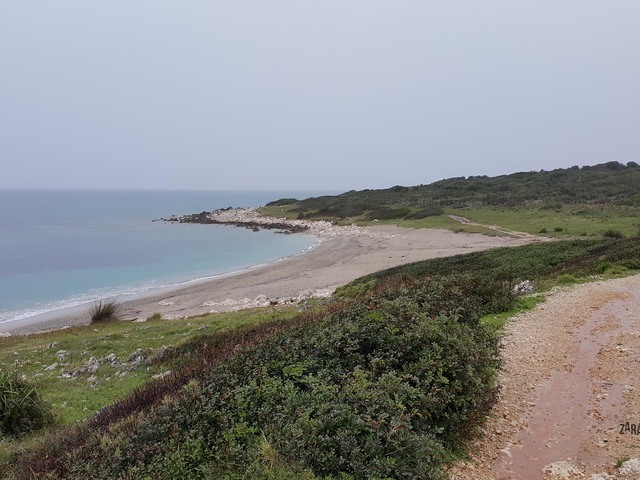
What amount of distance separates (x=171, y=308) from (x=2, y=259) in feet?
123

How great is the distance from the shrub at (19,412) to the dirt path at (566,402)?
8.98 meters

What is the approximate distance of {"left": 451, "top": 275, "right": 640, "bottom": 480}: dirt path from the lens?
5.46 m

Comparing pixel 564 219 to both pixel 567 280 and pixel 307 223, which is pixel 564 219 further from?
pixel 307 223

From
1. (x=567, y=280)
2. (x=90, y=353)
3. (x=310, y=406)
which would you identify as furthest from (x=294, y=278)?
(x=310, y=406)

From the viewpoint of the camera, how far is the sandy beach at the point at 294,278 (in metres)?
29.9

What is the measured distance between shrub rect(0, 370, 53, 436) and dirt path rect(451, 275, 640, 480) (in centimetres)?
898

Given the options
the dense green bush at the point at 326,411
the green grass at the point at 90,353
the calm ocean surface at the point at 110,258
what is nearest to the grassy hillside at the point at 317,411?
the dense green bush at the point at 326,411

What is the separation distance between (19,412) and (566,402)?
10647 millimetres

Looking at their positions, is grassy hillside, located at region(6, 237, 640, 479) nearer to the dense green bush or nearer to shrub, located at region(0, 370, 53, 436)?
the dense green bush

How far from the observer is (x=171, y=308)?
1230 inches

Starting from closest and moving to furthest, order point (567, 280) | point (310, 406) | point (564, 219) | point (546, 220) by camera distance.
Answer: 1. point (310, 406)
2. point (567, 280)
3. point (564, 219)
4. point (546, 220)

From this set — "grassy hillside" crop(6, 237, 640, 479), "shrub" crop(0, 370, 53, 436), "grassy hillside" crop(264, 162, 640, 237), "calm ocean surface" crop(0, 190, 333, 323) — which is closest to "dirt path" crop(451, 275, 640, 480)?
"grassy hillside" crop(6, 237, 640, 479)

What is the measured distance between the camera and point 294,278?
3909 cm

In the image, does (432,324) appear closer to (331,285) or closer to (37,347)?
(37,347)
